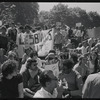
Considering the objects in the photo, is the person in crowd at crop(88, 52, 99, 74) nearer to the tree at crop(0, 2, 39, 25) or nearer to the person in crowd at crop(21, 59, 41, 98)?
the person in crowd at crop(21, 59, 41, 98)

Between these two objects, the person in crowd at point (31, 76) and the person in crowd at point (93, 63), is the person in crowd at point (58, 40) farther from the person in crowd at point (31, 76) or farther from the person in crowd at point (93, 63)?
the person in crowd at point (31, 76)

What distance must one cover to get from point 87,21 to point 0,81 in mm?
115156

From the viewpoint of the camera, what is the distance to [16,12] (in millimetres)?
73562

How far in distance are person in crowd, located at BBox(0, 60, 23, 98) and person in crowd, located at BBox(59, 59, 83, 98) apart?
1190mm

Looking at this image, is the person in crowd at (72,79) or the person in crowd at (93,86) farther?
the person in crowd at (72,79)

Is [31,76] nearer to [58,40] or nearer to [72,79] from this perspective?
[72,79]

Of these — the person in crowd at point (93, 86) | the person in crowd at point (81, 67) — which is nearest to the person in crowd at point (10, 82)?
the person in crowd at point (93, 86)

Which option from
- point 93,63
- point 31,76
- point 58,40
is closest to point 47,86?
point 31,76

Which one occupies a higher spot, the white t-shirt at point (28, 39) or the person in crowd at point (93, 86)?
the white t-shirt at point (28, 39)

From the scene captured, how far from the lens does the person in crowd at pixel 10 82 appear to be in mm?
5508

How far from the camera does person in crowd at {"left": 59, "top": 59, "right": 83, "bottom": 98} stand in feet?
20.9

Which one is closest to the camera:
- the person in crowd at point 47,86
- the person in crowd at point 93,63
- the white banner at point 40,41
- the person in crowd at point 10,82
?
the person in crowd at point 47,86

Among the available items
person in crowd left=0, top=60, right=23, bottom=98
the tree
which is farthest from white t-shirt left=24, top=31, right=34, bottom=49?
the tree

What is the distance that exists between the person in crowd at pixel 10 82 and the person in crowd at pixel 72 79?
3.90ft
